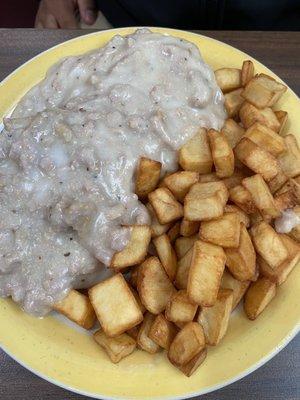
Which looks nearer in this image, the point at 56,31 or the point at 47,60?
the point at 47,60

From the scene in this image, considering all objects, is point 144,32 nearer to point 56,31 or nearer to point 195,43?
point 195,43

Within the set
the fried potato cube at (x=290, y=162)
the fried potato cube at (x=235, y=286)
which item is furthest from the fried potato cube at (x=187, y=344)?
the fried potato cube at (x=290, y=162)

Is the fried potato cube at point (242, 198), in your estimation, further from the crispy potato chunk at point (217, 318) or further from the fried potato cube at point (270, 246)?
the crispy potato chunk at point (217, 318)

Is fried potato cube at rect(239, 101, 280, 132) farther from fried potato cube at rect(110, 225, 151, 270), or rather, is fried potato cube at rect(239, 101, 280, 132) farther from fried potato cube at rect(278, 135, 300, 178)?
fried potato cube at rect(110, 225, 151, 270)

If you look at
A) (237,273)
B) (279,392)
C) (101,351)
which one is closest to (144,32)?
(237,273)

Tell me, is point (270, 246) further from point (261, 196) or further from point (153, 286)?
point (153, 286)

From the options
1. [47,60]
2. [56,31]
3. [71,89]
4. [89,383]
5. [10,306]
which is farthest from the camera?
[56,31]

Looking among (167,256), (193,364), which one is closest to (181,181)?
(167,256)
